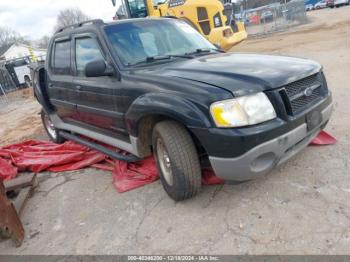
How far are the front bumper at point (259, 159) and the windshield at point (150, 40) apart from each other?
1.65 m

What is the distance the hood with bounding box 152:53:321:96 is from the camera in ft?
9.49

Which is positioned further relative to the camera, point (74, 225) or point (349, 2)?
point (349, 2)

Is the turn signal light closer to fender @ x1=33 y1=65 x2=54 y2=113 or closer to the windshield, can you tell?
fender @ x1=33 y1=65 x2=54 y2=113

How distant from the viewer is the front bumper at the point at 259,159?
282 cm

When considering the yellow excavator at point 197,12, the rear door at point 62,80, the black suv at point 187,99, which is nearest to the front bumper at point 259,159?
the black suv at point 187,99

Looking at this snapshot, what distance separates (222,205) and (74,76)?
2697 mm

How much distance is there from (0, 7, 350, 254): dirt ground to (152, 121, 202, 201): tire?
0.26 metres

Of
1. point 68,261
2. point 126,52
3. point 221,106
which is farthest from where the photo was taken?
point 126,52

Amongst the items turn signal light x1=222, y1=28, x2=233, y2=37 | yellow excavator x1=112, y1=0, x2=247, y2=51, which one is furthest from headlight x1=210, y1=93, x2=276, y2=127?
yellow excavator x1=112, y1=0, x2=247, y2=51

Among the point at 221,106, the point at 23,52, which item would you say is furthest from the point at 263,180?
the point at 23,52

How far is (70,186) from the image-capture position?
454 cm

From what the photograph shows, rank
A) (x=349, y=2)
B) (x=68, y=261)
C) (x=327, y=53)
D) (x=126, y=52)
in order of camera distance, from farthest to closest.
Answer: (x=349, y=2) < (x=327, y=53) < (x=126, y=52) < (x=68, y=261)

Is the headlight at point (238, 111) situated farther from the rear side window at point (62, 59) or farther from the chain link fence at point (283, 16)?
the chain link fence at point (283, 16)

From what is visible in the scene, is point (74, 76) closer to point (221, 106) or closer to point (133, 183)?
point (133, 183)
